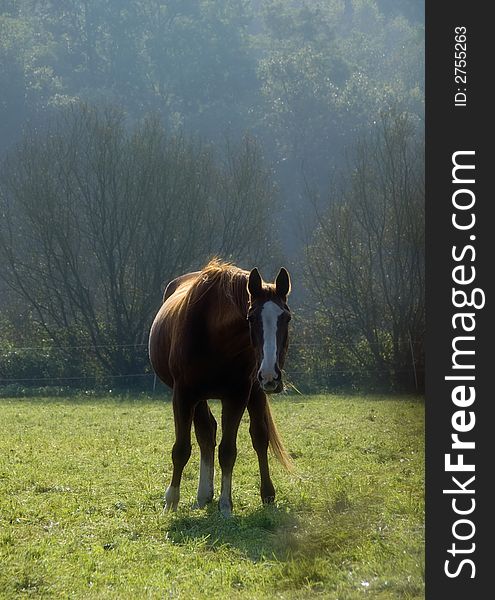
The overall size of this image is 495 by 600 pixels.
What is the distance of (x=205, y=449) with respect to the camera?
25.8 feet

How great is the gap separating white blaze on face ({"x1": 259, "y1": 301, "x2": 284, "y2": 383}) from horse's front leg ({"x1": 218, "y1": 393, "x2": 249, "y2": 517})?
1.02 metres

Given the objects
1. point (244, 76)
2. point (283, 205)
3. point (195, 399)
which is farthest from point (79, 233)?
point (195, 399)

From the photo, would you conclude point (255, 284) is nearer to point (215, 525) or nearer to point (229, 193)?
point (215, 525)

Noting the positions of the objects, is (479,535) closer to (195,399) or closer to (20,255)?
(195,399)

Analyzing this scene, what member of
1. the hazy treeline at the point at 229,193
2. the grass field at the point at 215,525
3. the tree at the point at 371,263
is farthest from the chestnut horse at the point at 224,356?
the hazy treeline at the point at 229,193

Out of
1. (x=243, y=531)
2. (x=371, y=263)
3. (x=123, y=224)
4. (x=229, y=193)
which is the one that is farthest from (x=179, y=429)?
(x=229, y=193)

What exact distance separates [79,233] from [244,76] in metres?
10.1

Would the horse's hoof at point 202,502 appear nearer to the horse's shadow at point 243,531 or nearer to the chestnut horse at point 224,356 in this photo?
the chestnut horse at point 224,356

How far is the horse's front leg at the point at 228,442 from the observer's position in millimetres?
6930

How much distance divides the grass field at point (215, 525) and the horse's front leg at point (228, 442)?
0.23m

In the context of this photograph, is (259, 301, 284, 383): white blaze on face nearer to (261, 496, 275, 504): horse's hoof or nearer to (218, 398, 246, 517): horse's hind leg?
(218, 398, 246, 517): horse's hind leg

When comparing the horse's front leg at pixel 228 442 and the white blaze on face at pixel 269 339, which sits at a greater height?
the white blaze on face at pixel 269 339

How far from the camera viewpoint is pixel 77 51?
34.4 metres

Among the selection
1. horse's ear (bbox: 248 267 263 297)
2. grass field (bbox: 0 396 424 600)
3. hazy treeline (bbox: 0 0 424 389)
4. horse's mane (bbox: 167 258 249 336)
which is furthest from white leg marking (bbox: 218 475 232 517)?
hazy treeline (bbox: 0 0 424 389)
